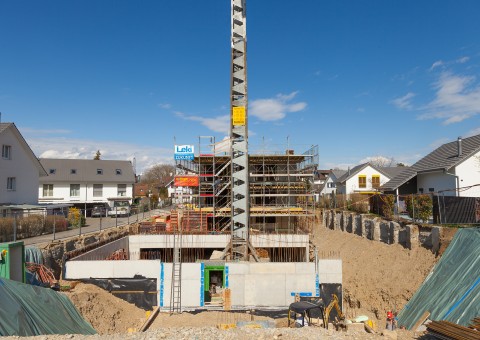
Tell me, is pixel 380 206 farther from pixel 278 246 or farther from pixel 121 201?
pixel 121 201

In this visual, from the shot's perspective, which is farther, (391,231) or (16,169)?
(16,169)

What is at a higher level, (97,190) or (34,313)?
(97,190)

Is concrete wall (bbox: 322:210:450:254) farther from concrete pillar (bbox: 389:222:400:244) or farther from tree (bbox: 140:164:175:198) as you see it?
tree (bbox: 140:164:175:198)

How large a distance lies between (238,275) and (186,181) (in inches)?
402

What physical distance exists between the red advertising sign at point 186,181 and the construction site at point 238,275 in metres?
0.08

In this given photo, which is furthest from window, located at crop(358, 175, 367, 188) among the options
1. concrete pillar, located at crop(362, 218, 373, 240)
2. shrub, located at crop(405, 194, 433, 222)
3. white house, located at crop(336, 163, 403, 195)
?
shrub, located at crop(405, 194, 433, 222)

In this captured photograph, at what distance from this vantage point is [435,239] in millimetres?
15828

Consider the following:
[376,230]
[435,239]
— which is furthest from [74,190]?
[435,239]

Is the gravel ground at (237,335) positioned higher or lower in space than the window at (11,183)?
lower

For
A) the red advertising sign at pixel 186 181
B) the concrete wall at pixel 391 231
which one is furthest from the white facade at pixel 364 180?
the red advertising sign at pixel 186 181

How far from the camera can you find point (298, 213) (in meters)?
24.4

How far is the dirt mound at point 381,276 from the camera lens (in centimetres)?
1491

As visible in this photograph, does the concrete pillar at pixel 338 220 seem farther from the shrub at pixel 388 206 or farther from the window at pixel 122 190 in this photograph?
the window at pixel 122 190

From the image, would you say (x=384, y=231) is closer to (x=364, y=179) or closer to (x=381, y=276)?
(x=381, y=276)
